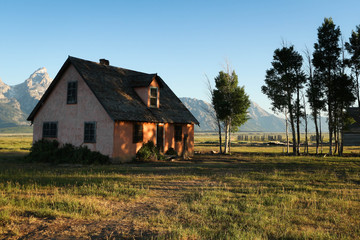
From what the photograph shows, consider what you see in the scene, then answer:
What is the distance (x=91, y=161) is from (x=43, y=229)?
14.5 metres

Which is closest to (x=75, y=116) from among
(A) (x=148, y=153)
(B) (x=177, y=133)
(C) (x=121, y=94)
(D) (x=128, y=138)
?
(C) (x=121, y=94)

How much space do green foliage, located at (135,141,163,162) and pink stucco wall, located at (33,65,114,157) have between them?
2.76m

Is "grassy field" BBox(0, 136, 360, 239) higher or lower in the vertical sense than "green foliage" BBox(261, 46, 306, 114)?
lower

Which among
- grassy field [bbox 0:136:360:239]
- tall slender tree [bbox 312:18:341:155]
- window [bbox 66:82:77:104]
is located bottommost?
grassy field [bbox 0:136:360:239]

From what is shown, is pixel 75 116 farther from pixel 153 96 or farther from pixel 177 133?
pixel 177 133

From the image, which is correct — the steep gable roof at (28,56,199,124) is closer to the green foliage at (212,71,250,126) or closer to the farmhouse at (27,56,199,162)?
the farmhouse at (27,56,199,162)

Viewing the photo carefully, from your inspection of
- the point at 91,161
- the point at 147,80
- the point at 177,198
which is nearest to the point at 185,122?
the point at 147,80

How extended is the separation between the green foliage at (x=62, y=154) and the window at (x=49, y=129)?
658 millimetres

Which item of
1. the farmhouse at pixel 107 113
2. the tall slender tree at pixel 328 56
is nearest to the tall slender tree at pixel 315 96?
the tall slender tree at pixel 328 56

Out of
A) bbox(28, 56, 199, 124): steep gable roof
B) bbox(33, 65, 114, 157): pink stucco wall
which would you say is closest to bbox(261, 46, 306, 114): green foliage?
bbox(28, 56, 199, 124): steep gable roof

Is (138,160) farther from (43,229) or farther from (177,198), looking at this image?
(43,229)

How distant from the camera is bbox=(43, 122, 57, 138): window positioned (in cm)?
2375

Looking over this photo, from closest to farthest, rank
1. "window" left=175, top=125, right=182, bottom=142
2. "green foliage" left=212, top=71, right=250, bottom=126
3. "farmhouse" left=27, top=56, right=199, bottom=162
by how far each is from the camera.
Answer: "farmhouse" left=27, top=56, right=199, bottom=162 < "window" left=175, top=125, right=182, bottom=142 < "green foliage" left=212, top=71, right=250, bottom=126

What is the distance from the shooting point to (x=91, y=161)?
20.5 metres
